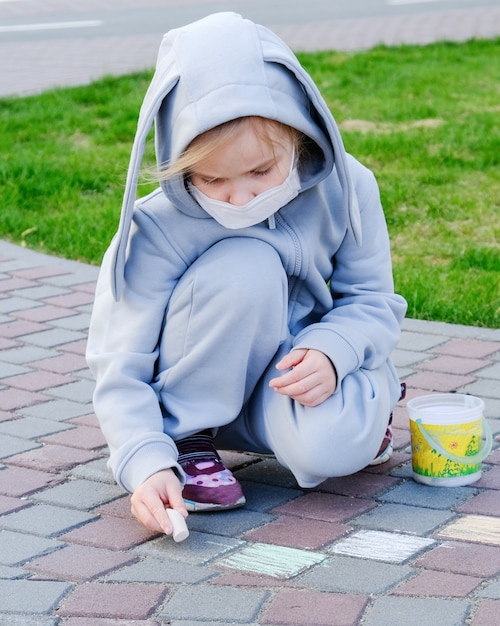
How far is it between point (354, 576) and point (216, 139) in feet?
2.85

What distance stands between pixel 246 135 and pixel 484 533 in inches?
36.0

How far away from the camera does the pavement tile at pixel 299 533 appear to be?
231 cm

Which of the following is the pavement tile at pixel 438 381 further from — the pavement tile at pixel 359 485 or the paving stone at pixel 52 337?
the paving stone at pixel 52 337

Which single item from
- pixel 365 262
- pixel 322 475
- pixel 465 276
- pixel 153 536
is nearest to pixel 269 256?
pixel 365 262

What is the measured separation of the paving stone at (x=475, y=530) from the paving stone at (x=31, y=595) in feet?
2.50

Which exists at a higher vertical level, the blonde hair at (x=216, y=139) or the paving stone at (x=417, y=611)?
the blonde hair at (x=216, y=139)

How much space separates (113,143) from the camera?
6.42 m

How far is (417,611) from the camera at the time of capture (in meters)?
2.00

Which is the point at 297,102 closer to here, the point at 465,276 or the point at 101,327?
the point at 101,327

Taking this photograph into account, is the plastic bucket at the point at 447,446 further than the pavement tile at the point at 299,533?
Yes

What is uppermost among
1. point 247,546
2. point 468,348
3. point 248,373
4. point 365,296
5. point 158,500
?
point 365,296

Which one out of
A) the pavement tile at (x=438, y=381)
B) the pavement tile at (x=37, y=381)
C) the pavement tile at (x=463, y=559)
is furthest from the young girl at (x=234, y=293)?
the pavement tile at (x=37, y=381)

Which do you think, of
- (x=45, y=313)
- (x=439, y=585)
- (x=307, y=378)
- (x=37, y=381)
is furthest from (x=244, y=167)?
(x=45, y=313)

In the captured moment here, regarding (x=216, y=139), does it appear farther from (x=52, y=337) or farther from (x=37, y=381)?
(x=52, y=337)
